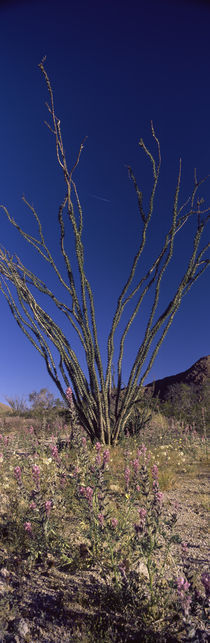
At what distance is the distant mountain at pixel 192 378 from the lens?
25.5m

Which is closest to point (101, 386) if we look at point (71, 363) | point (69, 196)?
point (71, 363)

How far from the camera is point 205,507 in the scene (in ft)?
12.1

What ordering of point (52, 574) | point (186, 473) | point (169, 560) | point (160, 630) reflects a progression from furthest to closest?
point (186, 473) < point (169, 560) < point (52, 574) < point (160, 630)

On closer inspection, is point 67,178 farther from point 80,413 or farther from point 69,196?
point 80,413

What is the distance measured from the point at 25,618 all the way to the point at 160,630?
2.17ft

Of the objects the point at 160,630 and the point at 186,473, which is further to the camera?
the point at 186,473

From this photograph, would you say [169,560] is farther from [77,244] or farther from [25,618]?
[77,244]

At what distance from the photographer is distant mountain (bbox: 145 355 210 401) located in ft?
83.5

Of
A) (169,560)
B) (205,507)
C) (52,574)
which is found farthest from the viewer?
(205,507)

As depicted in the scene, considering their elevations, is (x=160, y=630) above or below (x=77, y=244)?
below

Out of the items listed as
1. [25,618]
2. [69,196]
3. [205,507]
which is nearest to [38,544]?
[25,618]

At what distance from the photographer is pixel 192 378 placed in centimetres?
2698

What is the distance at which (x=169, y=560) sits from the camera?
2283 mm

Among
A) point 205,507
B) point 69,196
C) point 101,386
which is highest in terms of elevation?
point 69,196
